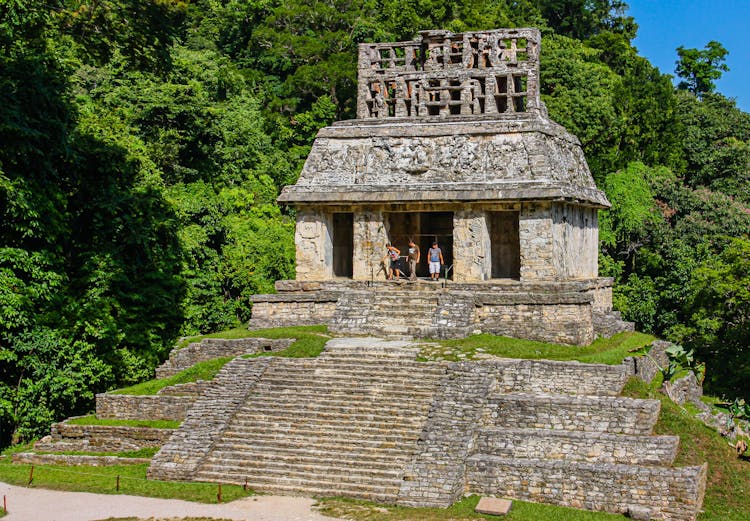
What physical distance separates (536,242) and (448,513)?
28.3 ft

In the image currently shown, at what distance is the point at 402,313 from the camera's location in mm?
20516

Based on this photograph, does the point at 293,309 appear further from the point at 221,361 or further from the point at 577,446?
the point at 577,446

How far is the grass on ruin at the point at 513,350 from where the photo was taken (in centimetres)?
1792

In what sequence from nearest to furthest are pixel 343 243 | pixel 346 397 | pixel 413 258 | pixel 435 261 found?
pixel 346 397, pixel 435 261, pixel 413 258, pixel 343 243

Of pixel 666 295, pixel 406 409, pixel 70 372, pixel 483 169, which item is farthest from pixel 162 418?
pixel 666 295

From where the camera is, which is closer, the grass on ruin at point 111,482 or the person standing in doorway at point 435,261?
the grass on ruin at point 111,482

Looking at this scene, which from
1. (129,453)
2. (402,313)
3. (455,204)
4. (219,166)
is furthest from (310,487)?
(219,166)

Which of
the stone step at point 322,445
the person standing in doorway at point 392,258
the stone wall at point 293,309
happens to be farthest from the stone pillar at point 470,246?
the stone step at point 322,445

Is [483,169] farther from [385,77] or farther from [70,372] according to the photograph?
[70,372]

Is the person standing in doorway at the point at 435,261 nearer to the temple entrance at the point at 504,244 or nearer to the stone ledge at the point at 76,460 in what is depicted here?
the temple entrance at the point at 504,244

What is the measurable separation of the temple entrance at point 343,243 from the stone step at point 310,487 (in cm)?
939

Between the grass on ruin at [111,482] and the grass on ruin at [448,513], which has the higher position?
the grass on ruin at [111,482]

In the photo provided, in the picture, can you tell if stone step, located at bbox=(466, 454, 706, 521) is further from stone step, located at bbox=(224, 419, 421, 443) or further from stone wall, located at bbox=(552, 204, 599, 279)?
stone wall, located at bbox=(552, 204, 599, 279)

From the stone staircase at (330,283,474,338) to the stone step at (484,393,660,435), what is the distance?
3.36 meters
